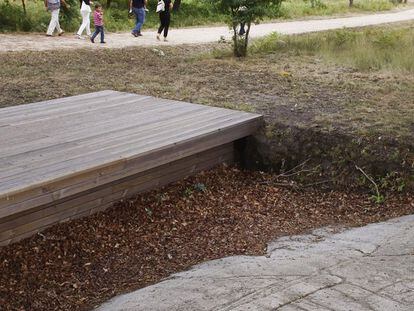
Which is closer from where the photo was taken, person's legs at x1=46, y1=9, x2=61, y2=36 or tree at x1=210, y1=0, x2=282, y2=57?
tree at x1=210, y1=0, x2=282, y2=57

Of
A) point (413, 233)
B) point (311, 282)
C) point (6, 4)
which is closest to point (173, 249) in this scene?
point (311, 282)

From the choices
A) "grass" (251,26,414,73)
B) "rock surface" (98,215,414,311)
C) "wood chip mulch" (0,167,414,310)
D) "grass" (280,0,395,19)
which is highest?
"grass" (280,0,395,19)

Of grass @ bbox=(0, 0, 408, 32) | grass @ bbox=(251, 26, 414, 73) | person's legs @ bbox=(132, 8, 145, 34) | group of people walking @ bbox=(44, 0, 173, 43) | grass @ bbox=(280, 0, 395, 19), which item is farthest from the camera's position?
grass @ bbox=(280, 0, 395, 19)

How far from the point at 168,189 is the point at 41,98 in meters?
3.45

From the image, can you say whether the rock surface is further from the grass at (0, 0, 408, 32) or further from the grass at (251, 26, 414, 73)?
the grass at (0, 0, 408, 32)

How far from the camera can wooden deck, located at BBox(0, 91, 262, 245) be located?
4535 millimetres

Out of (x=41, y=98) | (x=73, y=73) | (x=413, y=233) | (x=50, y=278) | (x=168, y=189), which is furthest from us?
(x=73, y=73)

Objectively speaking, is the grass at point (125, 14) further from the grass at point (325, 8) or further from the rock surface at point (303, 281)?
the rock surface at point (303, 281)

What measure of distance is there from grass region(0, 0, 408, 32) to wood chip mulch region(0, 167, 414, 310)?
27.7ft

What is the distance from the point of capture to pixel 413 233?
487 centimetres

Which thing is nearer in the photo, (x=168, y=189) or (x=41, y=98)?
(x=168, y=189)

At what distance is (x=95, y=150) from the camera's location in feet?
17.2

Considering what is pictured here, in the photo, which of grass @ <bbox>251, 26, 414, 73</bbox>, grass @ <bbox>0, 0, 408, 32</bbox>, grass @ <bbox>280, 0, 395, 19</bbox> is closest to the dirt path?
grass @ <bbox>0, 0, 408, 32</bbox>

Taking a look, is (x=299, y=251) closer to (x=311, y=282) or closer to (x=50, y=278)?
(x=311, y=282)
